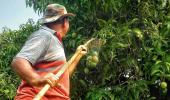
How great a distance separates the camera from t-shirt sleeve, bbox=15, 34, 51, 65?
12.0 ft

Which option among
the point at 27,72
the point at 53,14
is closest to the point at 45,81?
the point at 27,72

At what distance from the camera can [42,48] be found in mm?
3748

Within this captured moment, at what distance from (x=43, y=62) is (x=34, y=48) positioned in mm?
Result: 163

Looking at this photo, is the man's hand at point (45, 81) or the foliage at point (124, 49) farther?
the foliage at point (124, 49)

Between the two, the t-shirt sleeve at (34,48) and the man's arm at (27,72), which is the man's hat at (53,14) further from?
the man's arm at (27,72)

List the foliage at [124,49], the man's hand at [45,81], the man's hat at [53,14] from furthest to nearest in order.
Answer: the foliage at [124,49] < the man's hat at [53,14] < the man's hand at [45,81]

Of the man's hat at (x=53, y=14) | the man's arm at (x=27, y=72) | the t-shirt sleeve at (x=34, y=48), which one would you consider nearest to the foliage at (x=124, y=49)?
the man's hat at (x=53, y=14)

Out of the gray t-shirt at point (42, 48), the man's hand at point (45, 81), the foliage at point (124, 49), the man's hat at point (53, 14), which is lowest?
the foliage at point (124, 49)

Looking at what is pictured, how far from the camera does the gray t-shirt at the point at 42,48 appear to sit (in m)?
3.69

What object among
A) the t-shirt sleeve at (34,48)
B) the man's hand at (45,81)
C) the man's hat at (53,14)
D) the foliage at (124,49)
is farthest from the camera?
the foliage at (124,49)

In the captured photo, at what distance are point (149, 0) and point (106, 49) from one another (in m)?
0.96

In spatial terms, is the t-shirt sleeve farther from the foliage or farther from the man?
the foliage

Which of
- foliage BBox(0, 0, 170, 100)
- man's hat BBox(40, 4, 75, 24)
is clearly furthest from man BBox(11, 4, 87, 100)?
foliage BBox(0, 0, 170, 100)

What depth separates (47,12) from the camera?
13.5ft
